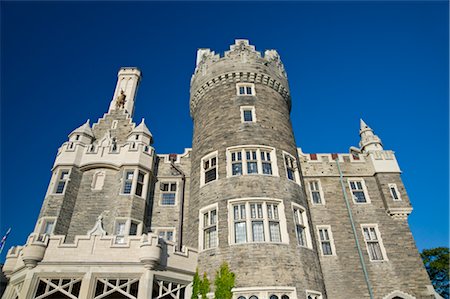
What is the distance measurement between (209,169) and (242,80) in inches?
285

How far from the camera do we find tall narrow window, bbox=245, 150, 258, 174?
1628 cm

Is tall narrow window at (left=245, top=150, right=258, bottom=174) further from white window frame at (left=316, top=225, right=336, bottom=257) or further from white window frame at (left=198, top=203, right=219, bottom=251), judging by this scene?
white window frame at (left=316, top=225, right=336, bottom=257)

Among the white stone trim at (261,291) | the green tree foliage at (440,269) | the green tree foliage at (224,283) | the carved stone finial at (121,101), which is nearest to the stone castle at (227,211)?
the white stone trim at (261,291)

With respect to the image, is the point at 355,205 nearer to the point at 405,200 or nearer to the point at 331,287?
the point at 405,200

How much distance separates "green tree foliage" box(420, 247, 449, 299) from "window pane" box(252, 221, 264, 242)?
35.3m

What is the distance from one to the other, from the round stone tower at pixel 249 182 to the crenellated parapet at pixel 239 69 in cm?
7

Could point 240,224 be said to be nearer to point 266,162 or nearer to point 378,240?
point 266,162

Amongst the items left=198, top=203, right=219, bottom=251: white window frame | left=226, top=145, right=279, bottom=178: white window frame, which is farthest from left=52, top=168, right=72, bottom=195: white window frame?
left=226, top=145, right=279, bottom=178: white window frame

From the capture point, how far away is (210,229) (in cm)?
1530

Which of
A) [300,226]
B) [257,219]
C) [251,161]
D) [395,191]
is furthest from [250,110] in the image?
[395,191]

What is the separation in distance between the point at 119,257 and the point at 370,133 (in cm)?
2048

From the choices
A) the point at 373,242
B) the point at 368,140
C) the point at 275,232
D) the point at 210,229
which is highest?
the point at 368,140

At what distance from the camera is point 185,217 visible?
18.9 meters

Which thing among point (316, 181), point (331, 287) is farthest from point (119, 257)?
point (316, 181)
